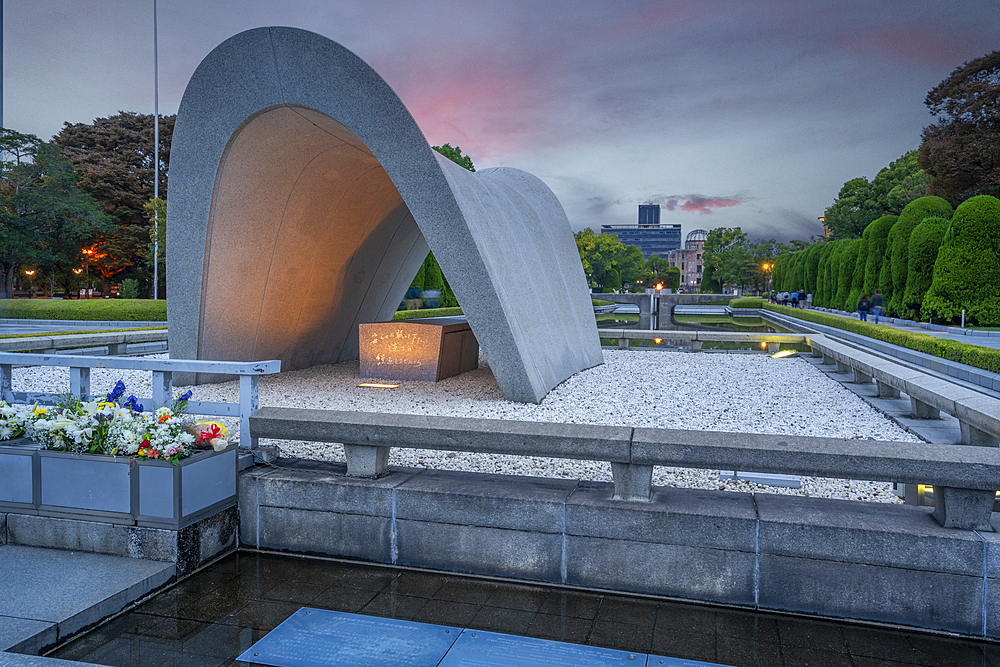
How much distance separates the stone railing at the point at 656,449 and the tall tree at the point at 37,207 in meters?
39.3

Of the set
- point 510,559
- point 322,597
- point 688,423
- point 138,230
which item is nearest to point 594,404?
point 688,423

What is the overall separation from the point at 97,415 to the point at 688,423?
583 cm

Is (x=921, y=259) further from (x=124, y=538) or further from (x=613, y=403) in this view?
(x=124, y=538)

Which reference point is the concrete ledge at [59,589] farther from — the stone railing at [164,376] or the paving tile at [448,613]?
the paving tile at [448,613]

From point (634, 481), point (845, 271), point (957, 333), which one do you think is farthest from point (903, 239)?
point (634, 481)

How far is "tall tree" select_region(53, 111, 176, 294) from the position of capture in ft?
138

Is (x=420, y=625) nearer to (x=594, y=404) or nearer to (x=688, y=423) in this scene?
(x=688, y=423)

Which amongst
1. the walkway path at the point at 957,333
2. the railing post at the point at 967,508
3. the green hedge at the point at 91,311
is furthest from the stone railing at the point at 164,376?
the green hedge at the point at 91,311

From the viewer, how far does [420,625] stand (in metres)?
3.18

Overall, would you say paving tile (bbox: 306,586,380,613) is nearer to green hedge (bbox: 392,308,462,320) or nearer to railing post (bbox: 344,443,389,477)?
railing post (bbox: 344,443,389,477)

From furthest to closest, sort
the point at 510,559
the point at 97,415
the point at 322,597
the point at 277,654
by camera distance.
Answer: the point at 97,415 < the point at 510,559 < the point at 322,597 < the point at 277,654

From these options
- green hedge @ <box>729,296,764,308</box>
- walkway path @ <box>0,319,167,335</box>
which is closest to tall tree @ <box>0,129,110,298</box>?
walkway path @ <box>0,319,167,335</box>

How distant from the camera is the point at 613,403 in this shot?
336 inches

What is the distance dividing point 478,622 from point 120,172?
164 feet
